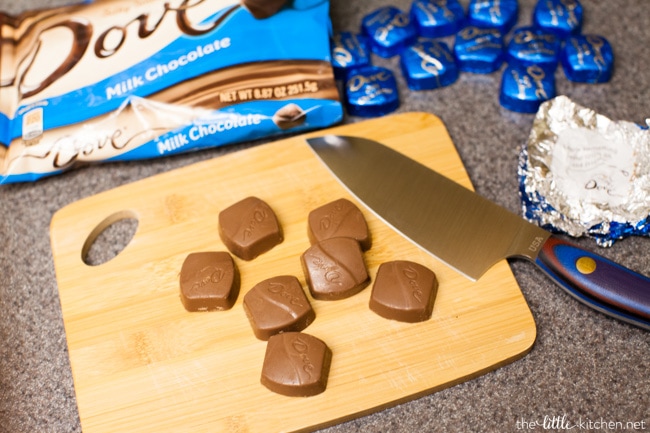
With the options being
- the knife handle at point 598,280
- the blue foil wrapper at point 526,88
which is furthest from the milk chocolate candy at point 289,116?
the knife handle at point 598,280

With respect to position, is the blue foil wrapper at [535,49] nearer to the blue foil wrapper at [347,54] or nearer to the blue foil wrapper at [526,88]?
the blue foil wrapper at [526,88]

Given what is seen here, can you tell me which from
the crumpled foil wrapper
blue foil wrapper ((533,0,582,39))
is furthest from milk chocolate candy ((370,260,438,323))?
blue foil wrapper ((533,0,582,39))

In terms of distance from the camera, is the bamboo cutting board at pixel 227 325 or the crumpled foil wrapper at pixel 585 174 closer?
the bamboo cutting board at pixel 227 325

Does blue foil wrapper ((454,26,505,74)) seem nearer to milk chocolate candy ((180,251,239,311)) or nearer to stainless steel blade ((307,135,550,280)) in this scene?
stainless steel blade ((307,135,550,280))

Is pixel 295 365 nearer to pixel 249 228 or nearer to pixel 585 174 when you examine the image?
pixel 249 228

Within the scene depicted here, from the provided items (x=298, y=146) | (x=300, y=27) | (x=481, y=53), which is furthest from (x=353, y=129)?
(x=481, y=53)

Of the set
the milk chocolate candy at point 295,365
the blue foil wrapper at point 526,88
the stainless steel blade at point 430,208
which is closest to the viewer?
the milk chocolate candy at point 295,365

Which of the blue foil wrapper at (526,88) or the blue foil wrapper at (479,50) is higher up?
the blue foil wrapper at (479,50)

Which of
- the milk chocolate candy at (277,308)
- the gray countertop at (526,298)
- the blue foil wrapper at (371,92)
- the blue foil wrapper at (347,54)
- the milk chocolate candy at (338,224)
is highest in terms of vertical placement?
the blue foil wrapper at (347,54)
